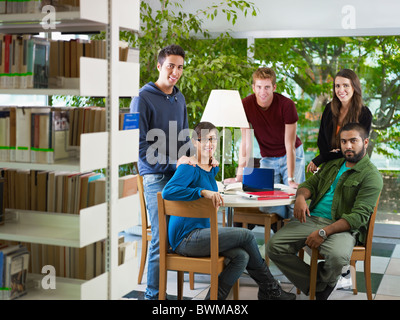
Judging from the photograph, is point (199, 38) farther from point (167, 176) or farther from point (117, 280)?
point (117, 280)

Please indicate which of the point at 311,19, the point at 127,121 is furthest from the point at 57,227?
the point at 311,19

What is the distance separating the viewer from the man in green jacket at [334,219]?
3666 mm

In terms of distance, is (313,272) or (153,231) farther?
(153,231)

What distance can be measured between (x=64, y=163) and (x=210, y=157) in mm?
1143

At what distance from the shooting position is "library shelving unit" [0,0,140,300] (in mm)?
2641

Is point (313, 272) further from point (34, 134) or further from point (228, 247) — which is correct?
point (34, 134)

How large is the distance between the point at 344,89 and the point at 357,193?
0.89m

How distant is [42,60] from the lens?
9.11 feet

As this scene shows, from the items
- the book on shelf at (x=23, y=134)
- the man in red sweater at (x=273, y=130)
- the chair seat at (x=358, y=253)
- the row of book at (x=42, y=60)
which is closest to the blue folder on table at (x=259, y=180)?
the man in red sweater at (x=273, y=130)

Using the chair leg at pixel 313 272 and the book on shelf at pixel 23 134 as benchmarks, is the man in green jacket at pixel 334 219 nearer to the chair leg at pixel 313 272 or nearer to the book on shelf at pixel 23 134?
the chair leg at pixel 313 272

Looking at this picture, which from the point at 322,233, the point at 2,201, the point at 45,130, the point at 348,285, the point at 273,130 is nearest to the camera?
the point at 45,130

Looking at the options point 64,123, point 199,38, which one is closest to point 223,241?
point 64,123

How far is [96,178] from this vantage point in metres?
2.93
